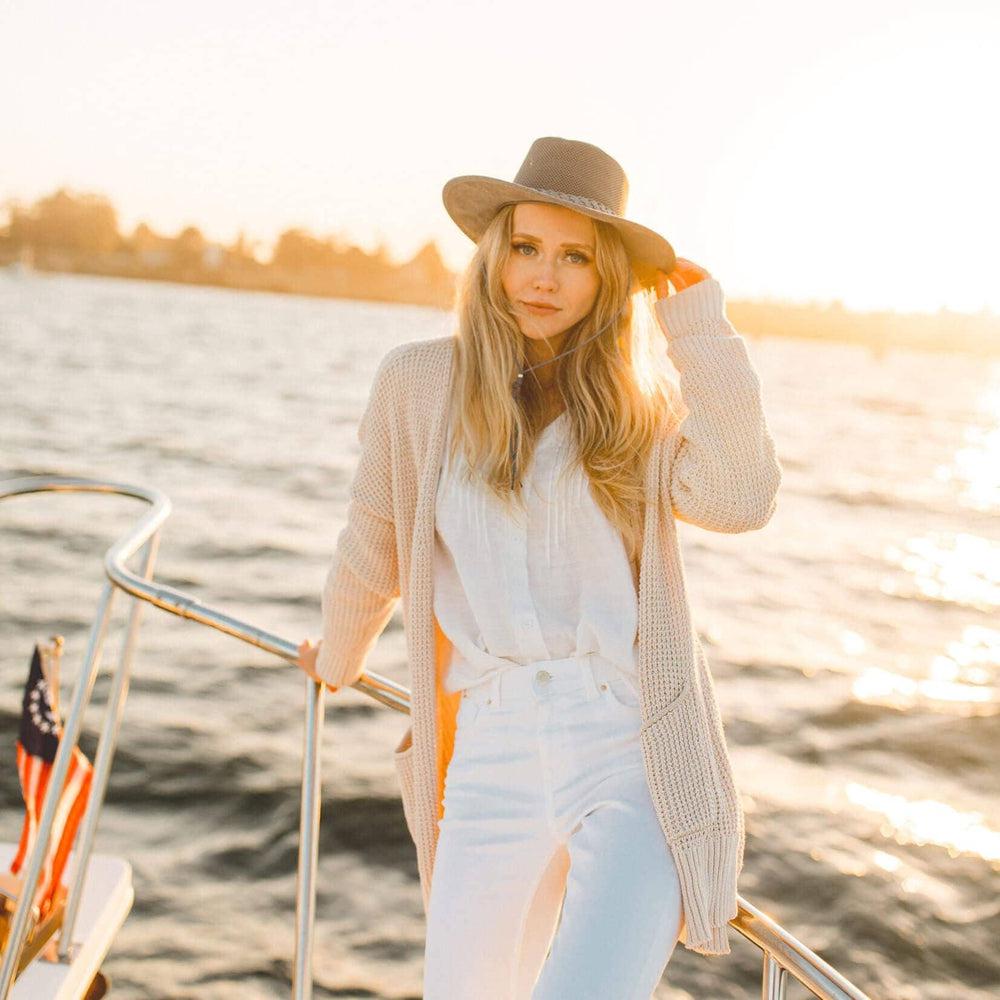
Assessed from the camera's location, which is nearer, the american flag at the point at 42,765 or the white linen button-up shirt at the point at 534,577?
the white linen button-up shirt at the point at 534,577

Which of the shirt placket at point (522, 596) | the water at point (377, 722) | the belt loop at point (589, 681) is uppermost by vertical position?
the shirt placket at point (522, 596)

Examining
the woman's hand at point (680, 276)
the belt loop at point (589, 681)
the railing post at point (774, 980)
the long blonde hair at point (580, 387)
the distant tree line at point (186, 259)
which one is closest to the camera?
the railing post at point (774, 980)

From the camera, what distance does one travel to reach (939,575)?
17.2m

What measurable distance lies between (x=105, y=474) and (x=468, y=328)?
16533mm

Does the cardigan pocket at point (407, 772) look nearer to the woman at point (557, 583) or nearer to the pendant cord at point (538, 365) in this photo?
the woman at point (557, 583)

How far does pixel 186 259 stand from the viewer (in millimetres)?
122688

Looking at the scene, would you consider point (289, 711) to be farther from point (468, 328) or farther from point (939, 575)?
point (939, 575)

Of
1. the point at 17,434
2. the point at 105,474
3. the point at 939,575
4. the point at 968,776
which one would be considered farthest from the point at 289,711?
the point at 17,434

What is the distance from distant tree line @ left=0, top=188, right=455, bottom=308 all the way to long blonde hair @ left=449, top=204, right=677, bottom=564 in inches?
4598

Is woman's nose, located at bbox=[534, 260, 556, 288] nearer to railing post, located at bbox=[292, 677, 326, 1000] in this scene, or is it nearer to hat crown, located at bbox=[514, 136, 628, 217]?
hat crown, located at bbox=[514, 136, 628, 217]

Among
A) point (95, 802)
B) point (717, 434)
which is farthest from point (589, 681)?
point (95, 802)

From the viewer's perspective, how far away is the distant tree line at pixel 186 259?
121m

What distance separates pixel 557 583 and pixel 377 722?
625 cm

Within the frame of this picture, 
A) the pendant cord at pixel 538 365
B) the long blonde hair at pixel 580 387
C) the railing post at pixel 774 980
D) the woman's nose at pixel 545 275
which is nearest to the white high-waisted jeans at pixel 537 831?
the railing post at pixel 774 980
